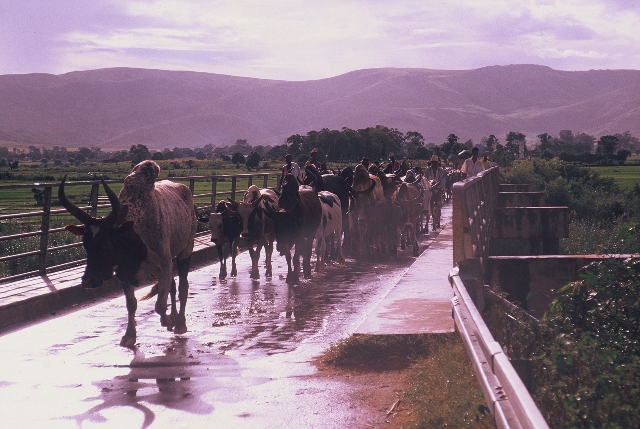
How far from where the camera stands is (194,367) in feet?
30.8

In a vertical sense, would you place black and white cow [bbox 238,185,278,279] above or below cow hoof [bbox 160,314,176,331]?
above

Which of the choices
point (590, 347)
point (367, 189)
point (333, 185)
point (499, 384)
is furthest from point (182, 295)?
point (367, 189)

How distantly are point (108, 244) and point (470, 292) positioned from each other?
4.07 meters

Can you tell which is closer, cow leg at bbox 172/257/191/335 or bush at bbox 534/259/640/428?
bush at bbox 534/259/640/428

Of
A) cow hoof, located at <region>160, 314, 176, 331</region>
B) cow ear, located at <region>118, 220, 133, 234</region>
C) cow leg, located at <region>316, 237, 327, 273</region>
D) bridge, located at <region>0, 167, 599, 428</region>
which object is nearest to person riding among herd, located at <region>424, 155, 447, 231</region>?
cow leg, located at <region>316, 237, 327, 273</region>

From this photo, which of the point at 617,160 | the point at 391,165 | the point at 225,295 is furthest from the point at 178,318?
the point at 617,160

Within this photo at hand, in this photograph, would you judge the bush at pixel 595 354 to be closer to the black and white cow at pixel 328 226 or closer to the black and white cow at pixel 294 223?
the black and white cow at pixel 294 223

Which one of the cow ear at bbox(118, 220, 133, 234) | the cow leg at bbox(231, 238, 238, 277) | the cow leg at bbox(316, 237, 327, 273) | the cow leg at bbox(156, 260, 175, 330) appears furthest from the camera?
the cow leg at bbox(316, 237, 327, 273)

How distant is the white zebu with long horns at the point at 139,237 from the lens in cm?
1045

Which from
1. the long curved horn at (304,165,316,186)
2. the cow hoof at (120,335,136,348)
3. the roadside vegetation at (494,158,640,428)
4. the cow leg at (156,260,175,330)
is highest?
the long curved horn at (304,165,316,186)

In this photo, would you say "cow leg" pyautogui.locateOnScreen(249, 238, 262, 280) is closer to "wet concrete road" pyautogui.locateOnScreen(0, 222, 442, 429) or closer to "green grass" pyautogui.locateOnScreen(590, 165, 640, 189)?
"wet concrete road" pyautogui.locateOnScreen(0, 222, 442, 429)

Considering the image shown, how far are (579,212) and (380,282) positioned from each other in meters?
20.4

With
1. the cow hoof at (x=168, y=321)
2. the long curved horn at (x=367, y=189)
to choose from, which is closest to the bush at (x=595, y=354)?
the cow hoof at (x=168, y=321)

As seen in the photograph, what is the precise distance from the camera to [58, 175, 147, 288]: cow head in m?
10.4
